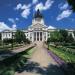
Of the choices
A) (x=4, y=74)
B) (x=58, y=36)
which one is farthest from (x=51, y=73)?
(x=58, y=36)

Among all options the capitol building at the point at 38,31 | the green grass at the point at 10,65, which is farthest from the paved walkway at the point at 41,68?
the capitol building at the point at 38,31

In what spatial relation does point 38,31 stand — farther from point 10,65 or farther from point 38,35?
point 10,65

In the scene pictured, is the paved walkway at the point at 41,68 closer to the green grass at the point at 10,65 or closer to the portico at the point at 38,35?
the green grass at the point at 10,65

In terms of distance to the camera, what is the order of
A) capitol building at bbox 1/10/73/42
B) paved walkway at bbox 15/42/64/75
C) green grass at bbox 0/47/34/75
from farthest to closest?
capitol building at bbox 1/10/73/42 → paved walkway at bbox 15/42/64/75 → green grass at bbox 0/47/34/75

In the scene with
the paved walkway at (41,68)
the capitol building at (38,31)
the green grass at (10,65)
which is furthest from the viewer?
the capitol building at (38,31)

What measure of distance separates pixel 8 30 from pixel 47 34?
3474 centimetres

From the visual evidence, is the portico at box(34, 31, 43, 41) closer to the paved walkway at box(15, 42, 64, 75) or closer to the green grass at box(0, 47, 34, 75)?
the green grass at box(0, 47, 34, 75)

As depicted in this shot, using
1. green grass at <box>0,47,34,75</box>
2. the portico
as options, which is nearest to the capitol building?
the portico

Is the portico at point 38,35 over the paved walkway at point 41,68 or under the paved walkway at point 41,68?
over

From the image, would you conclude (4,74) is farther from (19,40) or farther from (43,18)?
(43,18)

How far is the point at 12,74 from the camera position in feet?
42.9

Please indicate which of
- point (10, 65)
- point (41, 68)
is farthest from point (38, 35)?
point (41, 68)

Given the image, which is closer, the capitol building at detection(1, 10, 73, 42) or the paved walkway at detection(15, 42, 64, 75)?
the paved walkway at detection(15, 42, 64, 75)

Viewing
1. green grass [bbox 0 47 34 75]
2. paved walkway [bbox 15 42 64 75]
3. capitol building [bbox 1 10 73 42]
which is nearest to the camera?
green grass [bbox 0 47 34 75]
